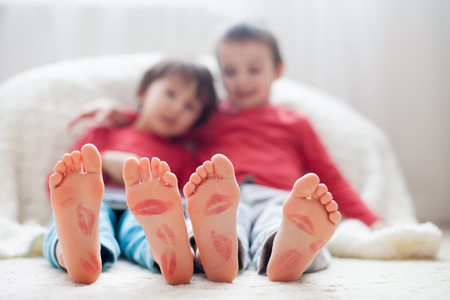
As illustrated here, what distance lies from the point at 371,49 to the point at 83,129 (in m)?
1.11

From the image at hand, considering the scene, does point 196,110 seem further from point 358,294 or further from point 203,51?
point 358,294

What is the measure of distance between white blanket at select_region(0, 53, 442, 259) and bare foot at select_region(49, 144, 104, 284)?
0.25 meters

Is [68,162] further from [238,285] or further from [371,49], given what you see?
[371,49]

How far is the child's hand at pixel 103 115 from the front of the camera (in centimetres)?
117

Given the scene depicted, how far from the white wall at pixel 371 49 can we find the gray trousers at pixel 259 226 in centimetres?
78

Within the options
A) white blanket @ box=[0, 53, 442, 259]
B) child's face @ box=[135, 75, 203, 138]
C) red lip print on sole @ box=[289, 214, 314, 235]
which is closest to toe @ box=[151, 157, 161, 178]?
red lip print on sole @ box=[289, 214, 314, 235]

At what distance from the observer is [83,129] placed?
121cm

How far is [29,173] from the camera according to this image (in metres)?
1.11

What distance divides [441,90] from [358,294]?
1294 millimetres

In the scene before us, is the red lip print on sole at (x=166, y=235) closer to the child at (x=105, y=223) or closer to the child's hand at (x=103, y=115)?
the child at (x=105, y=223)

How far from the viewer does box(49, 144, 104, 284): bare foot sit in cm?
67

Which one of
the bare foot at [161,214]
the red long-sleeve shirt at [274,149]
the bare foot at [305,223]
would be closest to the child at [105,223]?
the bare foot at [161,214]

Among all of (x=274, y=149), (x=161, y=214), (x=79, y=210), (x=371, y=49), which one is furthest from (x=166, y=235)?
(x=371, y=49)

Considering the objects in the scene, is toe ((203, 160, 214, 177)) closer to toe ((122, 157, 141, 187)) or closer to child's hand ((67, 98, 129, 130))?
toe ((122, 157, 141, 187))
